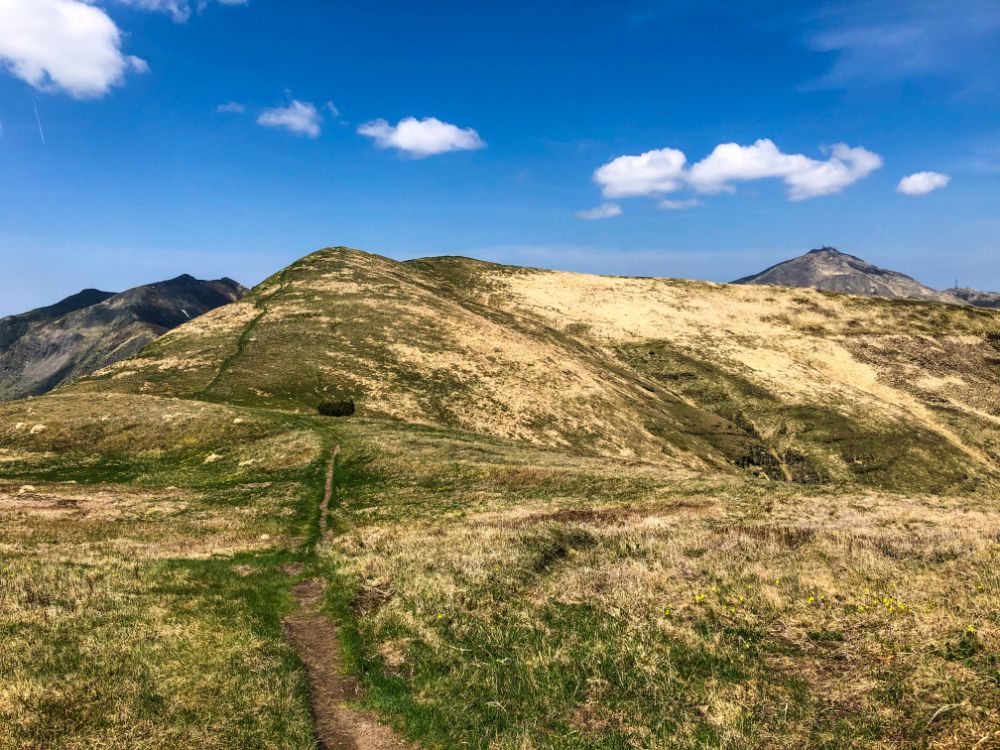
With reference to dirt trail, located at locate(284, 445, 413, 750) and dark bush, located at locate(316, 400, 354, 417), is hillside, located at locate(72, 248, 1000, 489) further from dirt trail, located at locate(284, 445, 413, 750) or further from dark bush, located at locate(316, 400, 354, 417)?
dirt trail, located at locate(284, 445, 413, 750)

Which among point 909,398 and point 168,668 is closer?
point 168,668

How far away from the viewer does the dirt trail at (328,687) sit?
36.6ft

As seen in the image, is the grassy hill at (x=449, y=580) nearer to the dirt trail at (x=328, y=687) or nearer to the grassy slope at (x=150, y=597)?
the grassy slope at (x=150, y=597)

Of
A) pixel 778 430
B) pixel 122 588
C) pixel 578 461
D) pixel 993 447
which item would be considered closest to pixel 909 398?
pixel 993 447

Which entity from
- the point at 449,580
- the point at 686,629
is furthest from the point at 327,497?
the point at 686,629

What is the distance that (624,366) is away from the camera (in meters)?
111

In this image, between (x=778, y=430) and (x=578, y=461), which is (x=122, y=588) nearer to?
(x=578, y=461)

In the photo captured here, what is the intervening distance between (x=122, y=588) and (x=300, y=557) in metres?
7.12

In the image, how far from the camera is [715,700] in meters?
11.1

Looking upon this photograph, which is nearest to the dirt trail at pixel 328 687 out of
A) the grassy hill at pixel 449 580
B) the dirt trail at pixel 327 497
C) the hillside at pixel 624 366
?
the grassy hill at pixel 449 580

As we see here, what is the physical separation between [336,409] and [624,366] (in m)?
Result: 68.0

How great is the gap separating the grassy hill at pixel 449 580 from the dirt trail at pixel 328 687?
1.31 feet

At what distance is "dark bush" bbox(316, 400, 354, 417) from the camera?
187 ft

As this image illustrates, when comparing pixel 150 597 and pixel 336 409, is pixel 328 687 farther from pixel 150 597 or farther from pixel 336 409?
pixel 336 409
